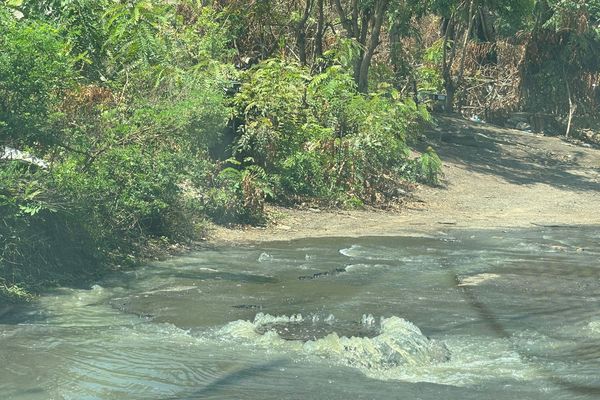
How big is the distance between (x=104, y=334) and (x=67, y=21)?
15.4ft

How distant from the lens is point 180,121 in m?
11.9

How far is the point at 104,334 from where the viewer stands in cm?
777

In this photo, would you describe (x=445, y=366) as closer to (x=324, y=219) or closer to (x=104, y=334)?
(x=104, y=334)

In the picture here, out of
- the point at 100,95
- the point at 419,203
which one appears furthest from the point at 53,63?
the point at 419,203

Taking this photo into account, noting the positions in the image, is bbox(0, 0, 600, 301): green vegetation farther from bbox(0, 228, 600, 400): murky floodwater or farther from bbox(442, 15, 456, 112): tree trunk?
bbox(0, 228, 600, 400): murky floodwater

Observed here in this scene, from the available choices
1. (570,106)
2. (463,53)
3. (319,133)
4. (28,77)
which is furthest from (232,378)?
(570,106)

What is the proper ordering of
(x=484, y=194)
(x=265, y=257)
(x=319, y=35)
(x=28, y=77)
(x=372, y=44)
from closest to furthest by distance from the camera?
(x=28, y=77) < (x=265, y=257) < (x=484, y=194) < (x=372, y=44) < (x=319, y=35)

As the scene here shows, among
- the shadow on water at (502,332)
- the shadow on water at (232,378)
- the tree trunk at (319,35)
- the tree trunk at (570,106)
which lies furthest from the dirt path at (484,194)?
the shadow on water at (232,378)

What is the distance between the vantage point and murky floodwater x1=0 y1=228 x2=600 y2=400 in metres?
6.42

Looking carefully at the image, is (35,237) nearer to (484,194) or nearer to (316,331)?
(316,331)

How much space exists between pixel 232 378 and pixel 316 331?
5.35ft

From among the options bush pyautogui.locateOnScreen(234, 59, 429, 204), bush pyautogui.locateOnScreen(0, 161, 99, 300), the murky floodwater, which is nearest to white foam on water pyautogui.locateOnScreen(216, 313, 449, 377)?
the murky floodwater

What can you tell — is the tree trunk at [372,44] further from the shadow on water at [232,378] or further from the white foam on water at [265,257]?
the shadow on water at [232,378]

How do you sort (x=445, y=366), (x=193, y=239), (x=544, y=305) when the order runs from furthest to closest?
1. (x=193, y=239)
2. (x=544, y=305)
3. (x=445, y=366)
